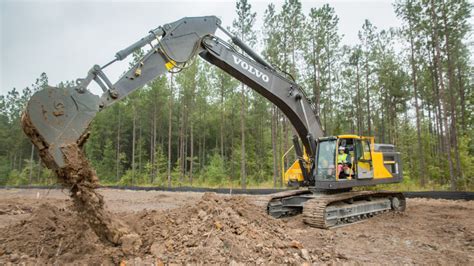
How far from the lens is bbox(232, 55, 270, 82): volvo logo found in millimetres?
7145

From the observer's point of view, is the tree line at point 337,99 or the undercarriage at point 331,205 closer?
the undercarriage at point 331,205

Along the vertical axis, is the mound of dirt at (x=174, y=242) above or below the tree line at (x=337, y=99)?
below

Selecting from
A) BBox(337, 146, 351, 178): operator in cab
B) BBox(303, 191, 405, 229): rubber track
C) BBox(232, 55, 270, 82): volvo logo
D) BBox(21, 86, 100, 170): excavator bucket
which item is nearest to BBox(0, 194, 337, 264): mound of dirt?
BBox(21, 86, 100, 170): excavator bucket

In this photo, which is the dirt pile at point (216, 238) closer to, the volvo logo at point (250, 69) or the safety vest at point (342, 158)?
the safety vest at point (342, 158)

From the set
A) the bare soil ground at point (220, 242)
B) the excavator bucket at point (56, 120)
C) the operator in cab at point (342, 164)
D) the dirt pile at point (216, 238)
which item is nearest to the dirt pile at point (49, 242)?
the bare soil ground at point (220, 242)

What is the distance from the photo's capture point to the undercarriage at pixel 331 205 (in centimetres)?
710

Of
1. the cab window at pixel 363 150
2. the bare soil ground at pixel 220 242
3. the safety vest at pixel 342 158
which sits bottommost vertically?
the bare soil ground at pixel 220 242

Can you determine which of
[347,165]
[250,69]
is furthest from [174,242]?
[347,165]

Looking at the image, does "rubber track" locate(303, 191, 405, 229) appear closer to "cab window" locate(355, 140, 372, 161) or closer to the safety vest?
the safety vest

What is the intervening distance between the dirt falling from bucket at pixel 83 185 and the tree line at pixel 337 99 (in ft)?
28.5

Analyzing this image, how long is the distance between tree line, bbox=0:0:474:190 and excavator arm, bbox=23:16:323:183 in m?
6.38

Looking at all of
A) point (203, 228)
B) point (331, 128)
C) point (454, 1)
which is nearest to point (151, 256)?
point (203, 228)

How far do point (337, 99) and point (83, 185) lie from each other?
101 ft

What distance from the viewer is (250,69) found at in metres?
7.32
